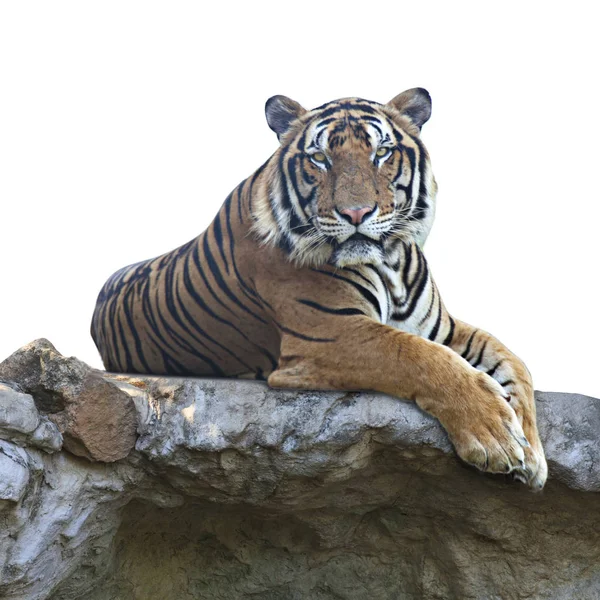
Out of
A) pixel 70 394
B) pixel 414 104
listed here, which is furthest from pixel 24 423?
pixel 414 104

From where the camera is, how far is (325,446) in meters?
3.34

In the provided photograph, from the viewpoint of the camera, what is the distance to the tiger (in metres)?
3.18

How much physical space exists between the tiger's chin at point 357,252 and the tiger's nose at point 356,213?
0.10 metres

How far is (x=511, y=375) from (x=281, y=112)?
1599 millimetres

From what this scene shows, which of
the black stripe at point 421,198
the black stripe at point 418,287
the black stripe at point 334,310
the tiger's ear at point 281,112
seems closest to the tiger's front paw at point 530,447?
the black stripe at point 418,287

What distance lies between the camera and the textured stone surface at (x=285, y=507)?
10.8ft

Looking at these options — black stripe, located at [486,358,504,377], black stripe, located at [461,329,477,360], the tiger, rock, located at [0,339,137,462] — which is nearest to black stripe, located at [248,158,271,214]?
the tiger

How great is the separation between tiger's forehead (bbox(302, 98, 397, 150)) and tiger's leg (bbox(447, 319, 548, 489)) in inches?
39.5

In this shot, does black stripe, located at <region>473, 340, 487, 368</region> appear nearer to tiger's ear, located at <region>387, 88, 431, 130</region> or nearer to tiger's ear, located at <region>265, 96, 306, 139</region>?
tiger's ear, located at <region>387, 88, 431, 130</region>

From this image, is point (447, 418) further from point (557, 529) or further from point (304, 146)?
point (304, 146)

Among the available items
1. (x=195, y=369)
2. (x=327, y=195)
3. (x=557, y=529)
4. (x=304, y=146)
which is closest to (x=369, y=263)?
(x=327, y=195)

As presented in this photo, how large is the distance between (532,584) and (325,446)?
129 centimetres

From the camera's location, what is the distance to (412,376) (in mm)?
3207

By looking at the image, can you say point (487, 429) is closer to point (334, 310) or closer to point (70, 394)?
point (334, 310)
